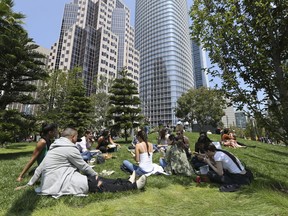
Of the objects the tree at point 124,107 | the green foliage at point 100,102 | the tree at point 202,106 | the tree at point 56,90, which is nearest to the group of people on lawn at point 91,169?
the tree at point 124,107

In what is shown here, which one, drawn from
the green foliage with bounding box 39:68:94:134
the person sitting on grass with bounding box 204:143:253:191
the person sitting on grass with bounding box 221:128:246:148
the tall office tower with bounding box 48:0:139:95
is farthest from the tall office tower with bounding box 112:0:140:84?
the person sitting on grass with bounding box 204:143:253:191

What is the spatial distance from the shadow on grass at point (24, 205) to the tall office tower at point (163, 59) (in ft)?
302

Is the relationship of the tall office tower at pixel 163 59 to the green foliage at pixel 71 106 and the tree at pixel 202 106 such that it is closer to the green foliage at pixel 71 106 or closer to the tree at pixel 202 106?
the tree at pixel 202 106

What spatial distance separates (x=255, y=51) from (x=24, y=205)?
6.02 metres

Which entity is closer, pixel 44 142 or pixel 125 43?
pixel 44 142

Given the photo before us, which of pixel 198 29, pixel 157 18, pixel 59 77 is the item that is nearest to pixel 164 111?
pixel 157 18

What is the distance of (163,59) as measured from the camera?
102688mm

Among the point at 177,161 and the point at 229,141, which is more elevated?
the point at 229,141

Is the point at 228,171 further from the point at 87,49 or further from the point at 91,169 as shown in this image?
the point at 87,49

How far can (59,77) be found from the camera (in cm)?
2725

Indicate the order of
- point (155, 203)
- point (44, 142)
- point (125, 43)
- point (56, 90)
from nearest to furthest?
point (155, 203) → point (44, 142) → point (56, 90) → point (125, 43)

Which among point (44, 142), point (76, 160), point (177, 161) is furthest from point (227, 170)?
point (44, 142)

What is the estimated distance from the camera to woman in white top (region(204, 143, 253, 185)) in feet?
13.9

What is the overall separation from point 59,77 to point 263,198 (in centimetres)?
2939
